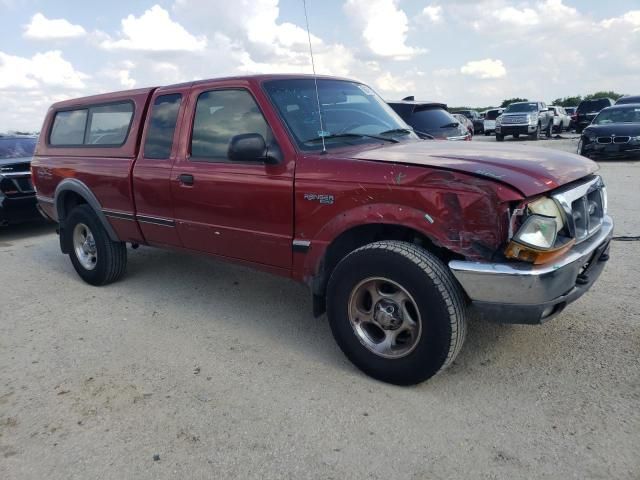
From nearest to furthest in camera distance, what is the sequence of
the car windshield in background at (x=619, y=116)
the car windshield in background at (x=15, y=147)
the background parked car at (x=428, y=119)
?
1. the car windshield in background at (x=15, y=147)
2. the background parked car at (x=428, y=119)
3. the car windshield in background at (x=619, y=116)

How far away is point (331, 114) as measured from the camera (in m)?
3.79

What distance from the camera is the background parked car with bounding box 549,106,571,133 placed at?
25.3 metres

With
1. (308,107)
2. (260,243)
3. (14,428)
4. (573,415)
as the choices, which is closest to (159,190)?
(260,243)

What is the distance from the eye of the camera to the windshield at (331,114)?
3.55 m

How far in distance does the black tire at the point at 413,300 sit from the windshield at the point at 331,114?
0.95 m

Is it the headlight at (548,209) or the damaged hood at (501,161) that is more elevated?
the damaged hood at (501,161)

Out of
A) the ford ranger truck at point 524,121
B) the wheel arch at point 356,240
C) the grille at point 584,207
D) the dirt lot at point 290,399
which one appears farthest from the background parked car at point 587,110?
the wheel arch at point 356,240

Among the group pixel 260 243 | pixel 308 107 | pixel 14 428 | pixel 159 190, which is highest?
pixel 308 107

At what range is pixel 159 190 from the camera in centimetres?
424

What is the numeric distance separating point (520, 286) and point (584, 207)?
81 cm

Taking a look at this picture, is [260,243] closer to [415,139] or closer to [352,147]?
[352,147]

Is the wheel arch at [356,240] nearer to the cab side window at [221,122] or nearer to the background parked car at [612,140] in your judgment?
the cab side window at [221,122]

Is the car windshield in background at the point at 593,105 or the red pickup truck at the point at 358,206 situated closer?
the red pickup truck at the point at 358,206

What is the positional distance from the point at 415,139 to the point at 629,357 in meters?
2.18
